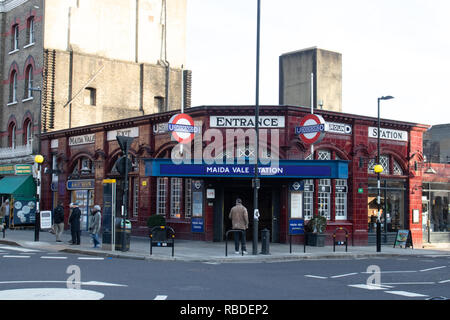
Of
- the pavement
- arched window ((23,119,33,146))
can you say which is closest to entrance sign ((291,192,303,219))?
the pavement

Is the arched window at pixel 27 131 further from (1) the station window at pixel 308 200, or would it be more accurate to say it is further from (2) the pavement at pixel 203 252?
(1) the station window at pixel 308 200

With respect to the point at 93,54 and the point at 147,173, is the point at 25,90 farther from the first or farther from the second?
the point at 147,173

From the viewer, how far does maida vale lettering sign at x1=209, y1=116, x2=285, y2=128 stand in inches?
973

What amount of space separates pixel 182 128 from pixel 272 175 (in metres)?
4.47

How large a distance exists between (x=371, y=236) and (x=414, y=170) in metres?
4.50

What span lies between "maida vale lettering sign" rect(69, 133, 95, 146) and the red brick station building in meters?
0.06

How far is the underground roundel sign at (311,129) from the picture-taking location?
2373 cm

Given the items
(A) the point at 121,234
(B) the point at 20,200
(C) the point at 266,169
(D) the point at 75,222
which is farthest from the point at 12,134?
(C) the point at 266,169

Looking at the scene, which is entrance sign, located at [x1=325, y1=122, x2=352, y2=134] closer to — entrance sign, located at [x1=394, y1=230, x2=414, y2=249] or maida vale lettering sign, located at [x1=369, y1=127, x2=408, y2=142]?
maida vale lettering sign, located at [x1=369, y1=127, x2=408, y2=142]

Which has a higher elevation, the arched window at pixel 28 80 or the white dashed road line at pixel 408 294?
the arched window at pixel 28 80

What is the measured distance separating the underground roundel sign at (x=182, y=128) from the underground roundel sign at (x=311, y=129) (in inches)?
179

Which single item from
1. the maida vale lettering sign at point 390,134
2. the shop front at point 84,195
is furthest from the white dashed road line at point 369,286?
the shop front at point 84,195

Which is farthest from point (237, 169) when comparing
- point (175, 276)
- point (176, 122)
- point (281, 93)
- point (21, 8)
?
point (21, 8)

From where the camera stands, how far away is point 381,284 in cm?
1302
